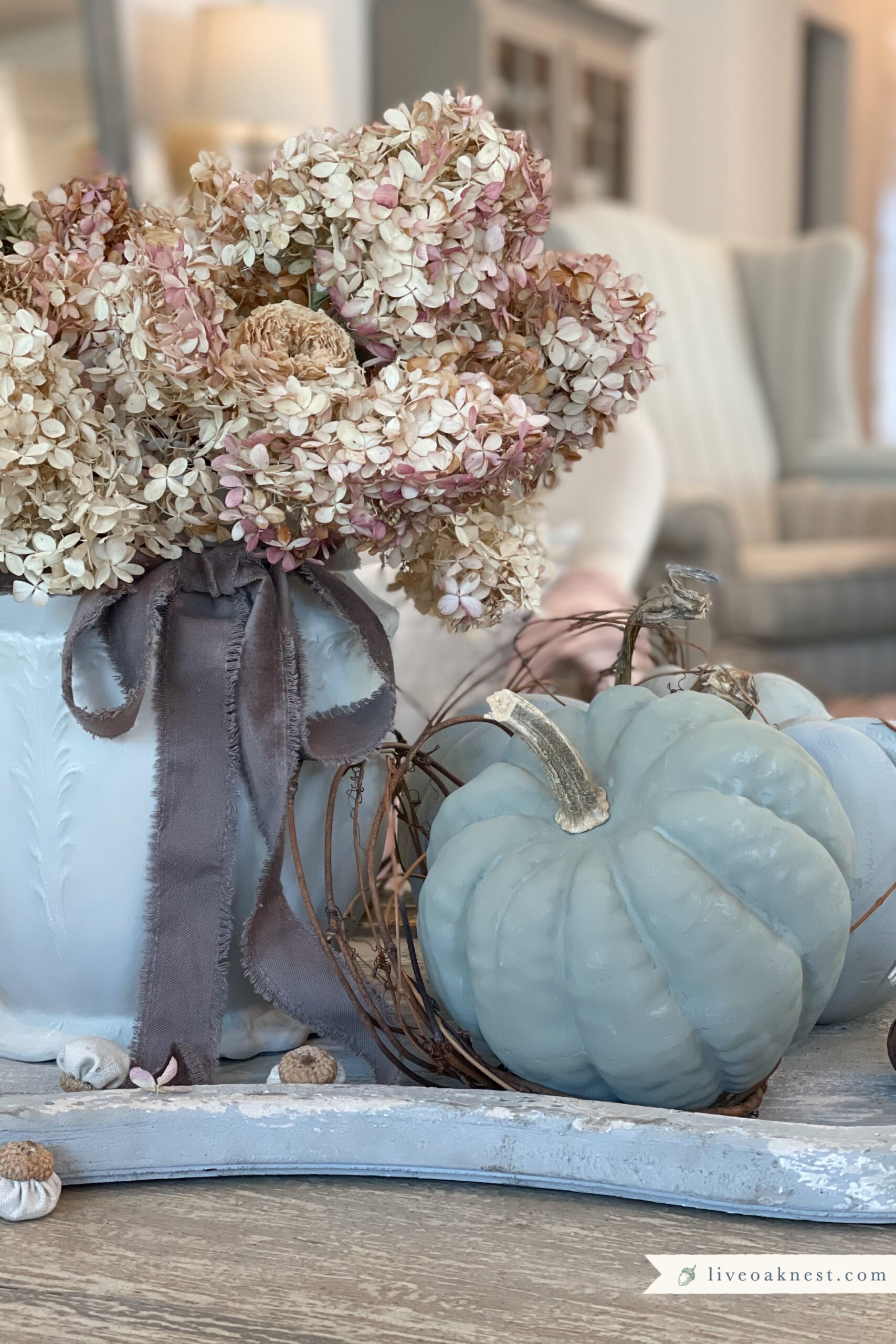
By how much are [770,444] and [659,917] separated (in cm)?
371

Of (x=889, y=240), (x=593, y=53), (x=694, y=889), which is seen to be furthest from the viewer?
(x=889, y=240)

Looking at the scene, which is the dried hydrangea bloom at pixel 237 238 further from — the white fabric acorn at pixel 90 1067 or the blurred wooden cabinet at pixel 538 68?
the blurred wooden cabinet at pixel 538 68

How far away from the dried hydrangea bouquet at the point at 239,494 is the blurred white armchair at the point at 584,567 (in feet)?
1.58

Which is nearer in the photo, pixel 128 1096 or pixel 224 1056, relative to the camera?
pixel 128 1096

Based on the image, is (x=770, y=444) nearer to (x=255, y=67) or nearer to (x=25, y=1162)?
(x=255, y=67)

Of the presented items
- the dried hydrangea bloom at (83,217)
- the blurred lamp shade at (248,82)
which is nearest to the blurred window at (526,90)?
the blurred lamp shade at (248,82)

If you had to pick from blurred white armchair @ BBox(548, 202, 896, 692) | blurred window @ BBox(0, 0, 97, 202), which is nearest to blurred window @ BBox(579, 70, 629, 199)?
blurred white armchair @ BBox(548, 202, 896, 692)

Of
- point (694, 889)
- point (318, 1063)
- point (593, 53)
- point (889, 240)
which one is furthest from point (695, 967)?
point (889, 240)

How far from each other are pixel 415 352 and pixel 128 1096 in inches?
14.2

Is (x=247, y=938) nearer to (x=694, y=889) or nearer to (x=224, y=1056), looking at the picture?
(x=224, y=1056)

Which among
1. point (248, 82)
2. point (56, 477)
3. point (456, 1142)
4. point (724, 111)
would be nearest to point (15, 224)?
point (56, 477)

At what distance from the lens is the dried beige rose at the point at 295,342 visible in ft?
2.04

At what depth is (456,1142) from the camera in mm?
600

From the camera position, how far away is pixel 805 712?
80 centimetres
